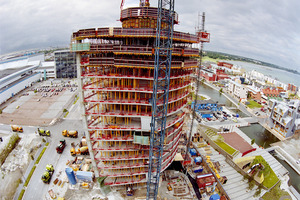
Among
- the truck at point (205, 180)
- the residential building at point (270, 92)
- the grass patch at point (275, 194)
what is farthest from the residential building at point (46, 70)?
the residential building at point (270, 92)

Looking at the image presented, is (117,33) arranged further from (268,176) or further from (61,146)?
(268,176)

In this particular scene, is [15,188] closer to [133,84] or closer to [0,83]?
[133,84]

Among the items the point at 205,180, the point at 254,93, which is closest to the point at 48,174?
the point at 205,180

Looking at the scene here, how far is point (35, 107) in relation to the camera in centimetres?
7488

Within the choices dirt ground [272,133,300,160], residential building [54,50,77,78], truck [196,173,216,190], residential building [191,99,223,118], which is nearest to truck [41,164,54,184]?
truck [196,173,216,190]

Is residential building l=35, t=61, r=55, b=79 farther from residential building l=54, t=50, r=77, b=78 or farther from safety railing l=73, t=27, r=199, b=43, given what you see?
safety railing l=73, t=27, r=199, b=43

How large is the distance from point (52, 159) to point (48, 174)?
7791 millimetres

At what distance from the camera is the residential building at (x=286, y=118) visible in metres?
62.6

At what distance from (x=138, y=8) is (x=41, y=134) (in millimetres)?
50418

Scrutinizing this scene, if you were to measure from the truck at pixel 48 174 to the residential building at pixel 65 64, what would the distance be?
312ft

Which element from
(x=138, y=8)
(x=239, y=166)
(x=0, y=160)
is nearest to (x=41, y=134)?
(x=0, y=160)

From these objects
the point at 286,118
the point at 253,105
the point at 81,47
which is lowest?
the point at 253,105

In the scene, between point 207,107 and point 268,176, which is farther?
point 207,107

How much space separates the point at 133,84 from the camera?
2848 cm
